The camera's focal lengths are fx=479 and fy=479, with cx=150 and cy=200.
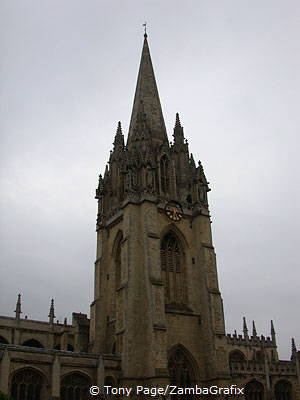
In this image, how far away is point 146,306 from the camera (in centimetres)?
3903

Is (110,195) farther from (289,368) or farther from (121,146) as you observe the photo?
(289,368)

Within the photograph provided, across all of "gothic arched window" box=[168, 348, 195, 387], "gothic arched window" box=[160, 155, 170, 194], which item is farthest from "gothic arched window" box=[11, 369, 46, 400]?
"gothic arched window" box=[160, 155, 170, 194]

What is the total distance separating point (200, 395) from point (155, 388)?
19.0 feet

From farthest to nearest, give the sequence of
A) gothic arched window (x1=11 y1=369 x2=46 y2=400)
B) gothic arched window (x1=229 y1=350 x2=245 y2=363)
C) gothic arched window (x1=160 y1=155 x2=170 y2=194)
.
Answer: gothic arched window (x1=229 y1=350 x2=245 y2=363)
gothic arched window (x1=160 y1=155 x2=170 y2=194)
gothic arched window (x1=11 y1=369 x2=46 y2=400)

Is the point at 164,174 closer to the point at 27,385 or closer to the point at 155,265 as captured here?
the point at 155,265

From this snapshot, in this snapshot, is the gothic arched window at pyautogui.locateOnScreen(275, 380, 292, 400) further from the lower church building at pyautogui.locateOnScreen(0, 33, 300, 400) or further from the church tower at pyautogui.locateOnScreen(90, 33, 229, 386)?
the church tower at pyautogui.locateOnScreen(90, 33, 229, 386)

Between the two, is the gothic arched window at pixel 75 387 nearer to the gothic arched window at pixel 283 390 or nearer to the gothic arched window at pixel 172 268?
the gothic arched window at pixel 172 268

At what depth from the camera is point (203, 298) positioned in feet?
141

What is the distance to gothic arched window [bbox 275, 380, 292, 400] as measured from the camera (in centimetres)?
4662

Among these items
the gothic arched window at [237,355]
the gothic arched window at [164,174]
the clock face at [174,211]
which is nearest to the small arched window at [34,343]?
the clock face at [174,211]

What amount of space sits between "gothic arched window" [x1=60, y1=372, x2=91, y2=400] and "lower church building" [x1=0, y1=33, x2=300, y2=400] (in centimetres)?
8

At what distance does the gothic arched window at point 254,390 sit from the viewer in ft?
145

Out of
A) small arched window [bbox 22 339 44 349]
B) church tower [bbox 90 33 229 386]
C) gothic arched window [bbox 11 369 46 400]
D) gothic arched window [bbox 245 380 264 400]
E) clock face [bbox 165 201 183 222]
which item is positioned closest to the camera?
gothic arched window [bbox 11 369 46 400]

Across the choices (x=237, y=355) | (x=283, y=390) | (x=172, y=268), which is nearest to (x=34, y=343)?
(x=172, y=268)
